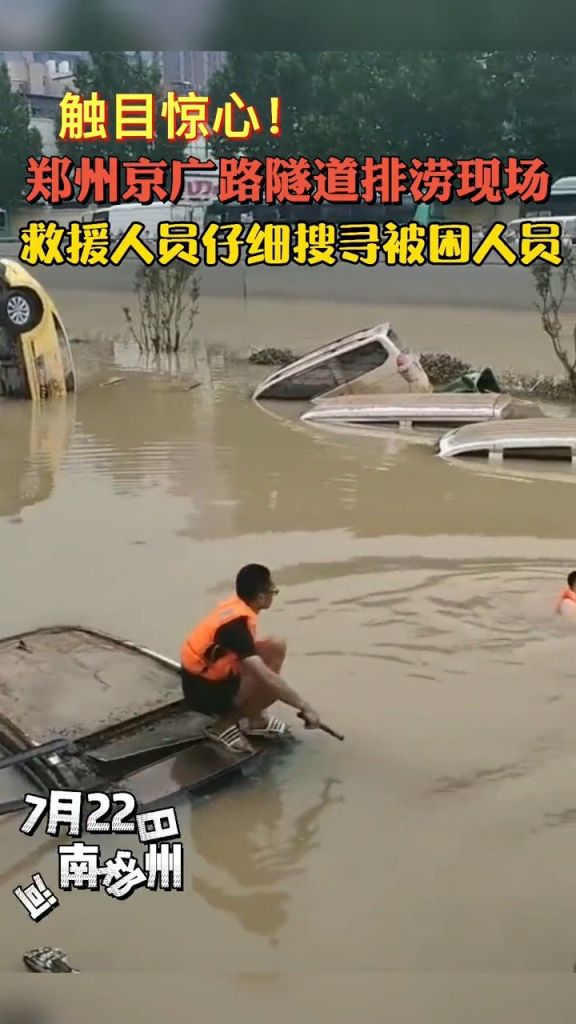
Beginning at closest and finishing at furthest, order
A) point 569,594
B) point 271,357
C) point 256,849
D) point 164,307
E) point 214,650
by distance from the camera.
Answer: point 256,849
point 214,650
point 569,594
point 271,357
point 164,307

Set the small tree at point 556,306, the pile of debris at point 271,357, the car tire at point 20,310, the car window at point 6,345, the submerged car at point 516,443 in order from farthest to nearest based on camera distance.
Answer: the pile of debris at point 271,357, the car window at point 6,345, the car tire at point 20,310, the small tree at point 556,306, the submerged car at point 516,443

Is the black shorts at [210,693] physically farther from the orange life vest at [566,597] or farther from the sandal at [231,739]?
the orange life vest at [566,597]

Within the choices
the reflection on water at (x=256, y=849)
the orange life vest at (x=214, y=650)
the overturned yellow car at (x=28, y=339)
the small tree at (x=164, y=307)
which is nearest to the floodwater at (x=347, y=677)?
the reflection on water at (x=256, y=849)

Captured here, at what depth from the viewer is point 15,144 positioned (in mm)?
2121

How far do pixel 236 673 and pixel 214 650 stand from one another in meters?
0.08

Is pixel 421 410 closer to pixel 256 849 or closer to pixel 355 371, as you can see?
pixel 355 371

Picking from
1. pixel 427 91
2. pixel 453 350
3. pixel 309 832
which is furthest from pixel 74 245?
pixel 453 350

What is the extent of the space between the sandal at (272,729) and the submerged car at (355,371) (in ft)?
14.4

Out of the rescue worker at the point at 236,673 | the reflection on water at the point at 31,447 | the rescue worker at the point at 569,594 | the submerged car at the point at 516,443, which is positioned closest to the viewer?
the rescue worker at the point at 236,673

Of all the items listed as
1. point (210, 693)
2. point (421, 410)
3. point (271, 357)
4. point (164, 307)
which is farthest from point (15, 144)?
point (164, 307)

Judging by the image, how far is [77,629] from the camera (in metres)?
3.07

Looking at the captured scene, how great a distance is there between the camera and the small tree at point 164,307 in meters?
7.84

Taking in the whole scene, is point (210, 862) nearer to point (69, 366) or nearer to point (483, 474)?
point (483, 474)

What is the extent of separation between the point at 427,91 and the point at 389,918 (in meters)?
1.53
